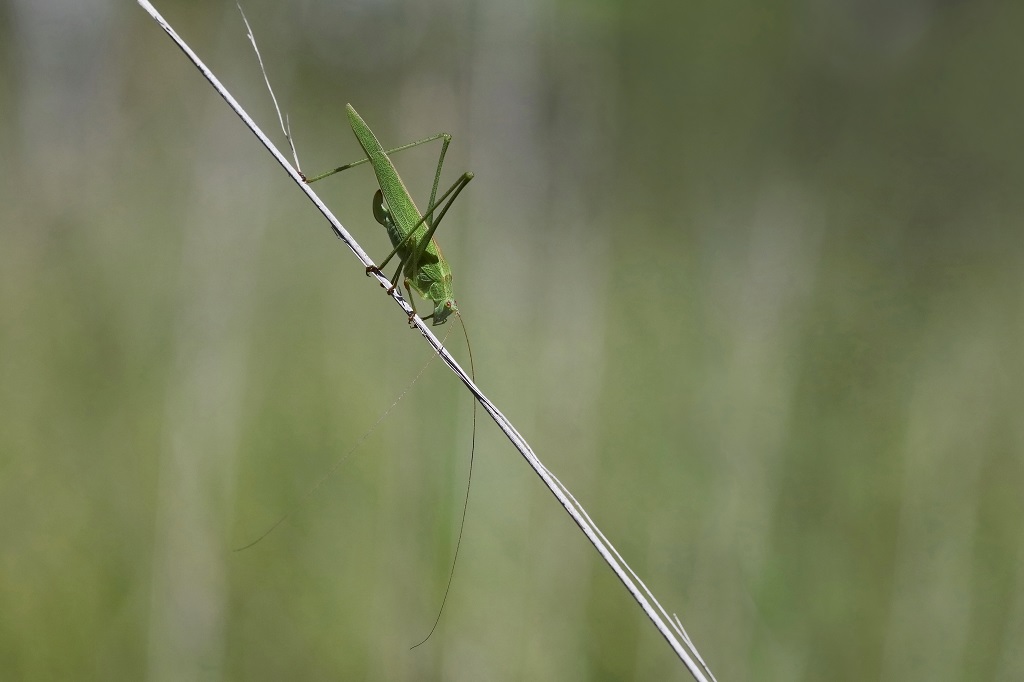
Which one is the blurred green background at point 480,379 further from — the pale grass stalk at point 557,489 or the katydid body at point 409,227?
the pale grass stalk at point 557,489

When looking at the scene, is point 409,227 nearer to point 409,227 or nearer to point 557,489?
point 409,227

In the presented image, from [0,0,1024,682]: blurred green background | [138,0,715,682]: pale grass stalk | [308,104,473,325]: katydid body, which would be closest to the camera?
[138,0,715,682]: pale grass stalk

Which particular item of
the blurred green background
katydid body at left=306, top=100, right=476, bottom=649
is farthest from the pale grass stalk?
the blurred green background

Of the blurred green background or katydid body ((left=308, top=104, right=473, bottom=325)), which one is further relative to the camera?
the blurred green background

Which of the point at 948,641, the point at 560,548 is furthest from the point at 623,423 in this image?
the point at 948,641

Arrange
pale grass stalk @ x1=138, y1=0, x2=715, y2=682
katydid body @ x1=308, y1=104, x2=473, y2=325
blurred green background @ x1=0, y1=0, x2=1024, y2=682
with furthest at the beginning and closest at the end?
1. blurred green background @ x1=0, y1=0, x2=1024, y2=682
2. katydid body @ x1=308, y1=104, x2=473, y2=325
3. pale grass stalk @ x1=138, y1=0, x2=715, y2=682

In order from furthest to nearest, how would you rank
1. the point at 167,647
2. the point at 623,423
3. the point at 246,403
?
the point at 623,423 < the point at 246,403 < the point at 167,647

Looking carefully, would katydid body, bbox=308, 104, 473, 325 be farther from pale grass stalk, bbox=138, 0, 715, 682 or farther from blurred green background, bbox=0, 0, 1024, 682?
blurred green background, bbox=0, 0, 1024, 682

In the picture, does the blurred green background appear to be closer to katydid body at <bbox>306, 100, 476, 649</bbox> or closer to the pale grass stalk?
katydid body at <bbox>306, 100, 476, 649</bbox>

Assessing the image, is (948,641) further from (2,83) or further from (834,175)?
(2,83)
